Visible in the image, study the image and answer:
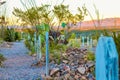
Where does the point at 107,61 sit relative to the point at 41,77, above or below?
above

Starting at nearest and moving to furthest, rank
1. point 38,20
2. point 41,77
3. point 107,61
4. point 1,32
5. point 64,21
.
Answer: point 107,61 → point 41,77 → point 38,20 → point 64,21 → point 1,32

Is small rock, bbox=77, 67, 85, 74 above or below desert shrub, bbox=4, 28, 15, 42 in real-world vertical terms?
below

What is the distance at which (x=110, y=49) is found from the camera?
68.7 inches

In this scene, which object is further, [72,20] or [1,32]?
[1,32]

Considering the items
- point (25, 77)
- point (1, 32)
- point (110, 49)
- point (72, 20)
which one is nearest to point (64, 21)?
point (72, 20)

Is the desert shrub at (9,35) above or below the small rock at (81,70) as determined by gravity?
above

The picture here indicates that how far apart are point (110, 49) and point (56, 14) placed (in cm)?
1670

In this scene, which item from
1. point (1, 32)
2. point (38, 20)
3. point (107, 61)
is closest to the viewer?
point (107, 61)

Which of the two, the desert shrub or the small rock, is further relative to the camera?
the desert shrub

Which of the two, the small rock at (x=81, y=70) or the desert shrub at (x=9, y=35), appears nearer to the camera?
the small rock at (x=81, y=70)

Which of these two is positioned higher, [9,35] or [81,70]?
[9,35]

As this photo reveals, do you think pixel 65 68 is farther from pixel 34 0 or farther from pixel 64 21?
pixel 64 21

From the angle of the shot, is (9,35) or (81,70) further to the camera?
(9,35)

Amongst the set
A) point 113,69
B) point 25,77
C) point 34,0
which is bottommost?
point 25,77
